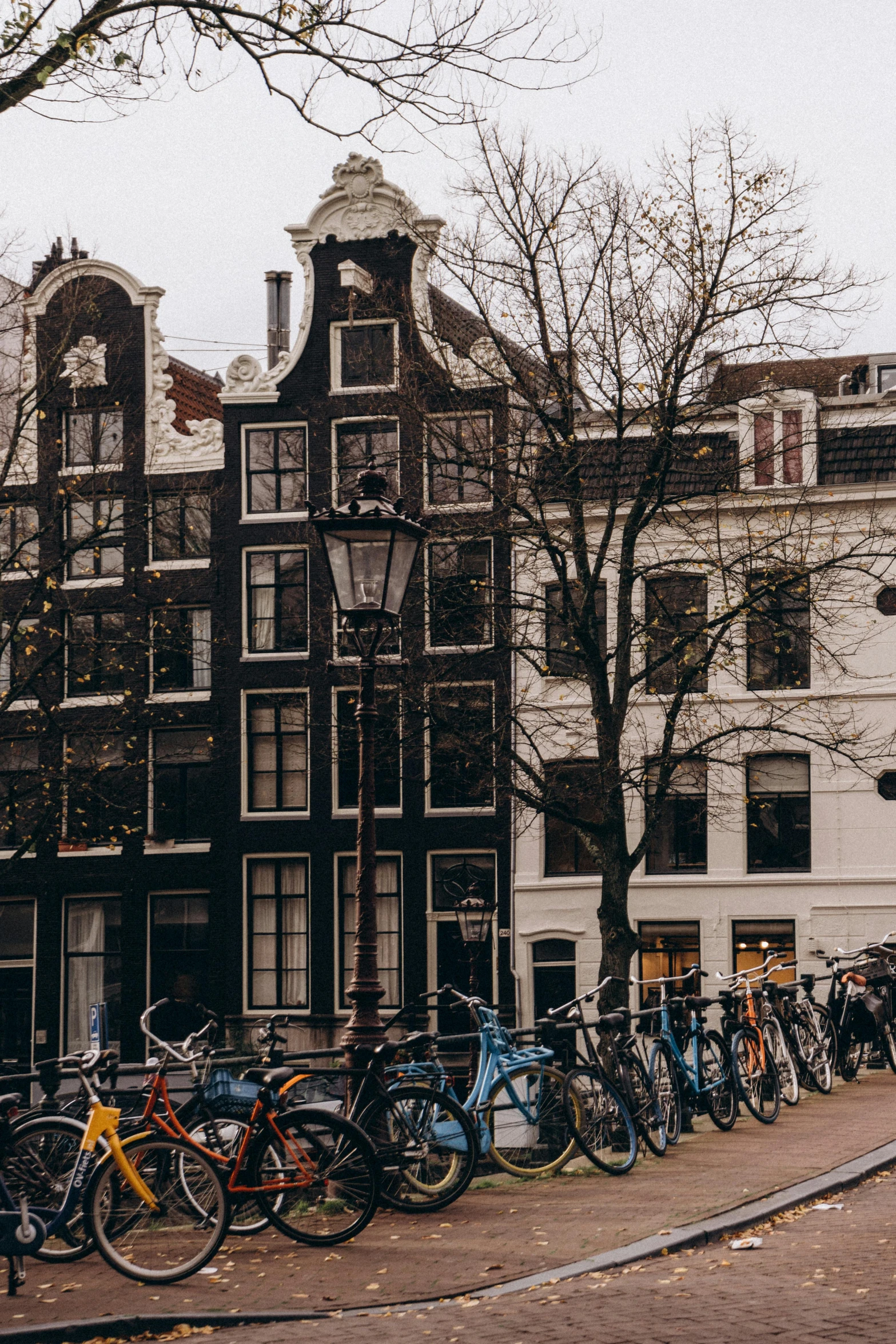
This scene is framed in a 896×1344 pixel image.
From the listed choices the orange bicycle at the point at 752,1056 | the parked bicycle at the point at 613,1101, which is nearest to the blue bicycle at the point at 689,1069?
the orange bicycle at the point at 752,1056

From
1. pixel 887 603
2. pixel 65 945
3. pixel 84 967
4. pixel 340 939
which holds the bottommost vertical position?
pixel 84 967

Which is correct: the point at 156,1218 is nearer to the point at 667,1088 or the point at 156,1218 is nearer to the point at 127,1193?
the point at 127,1193

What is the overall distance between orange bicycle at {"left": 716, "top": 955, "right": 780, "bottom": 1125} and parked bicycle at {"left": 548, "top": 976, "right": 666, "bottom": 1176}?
1.53 meters

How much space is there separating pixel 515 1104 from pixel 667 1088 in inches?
76.7

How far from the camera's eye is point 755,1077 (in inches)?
546

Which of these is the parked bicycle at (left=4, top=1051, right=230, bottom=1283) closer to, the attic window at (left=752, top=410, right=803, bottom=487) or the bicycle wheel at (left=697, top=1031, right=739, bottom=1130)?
the bicycle wheel at (left=697, top=1031, right=739, bottom=1130)

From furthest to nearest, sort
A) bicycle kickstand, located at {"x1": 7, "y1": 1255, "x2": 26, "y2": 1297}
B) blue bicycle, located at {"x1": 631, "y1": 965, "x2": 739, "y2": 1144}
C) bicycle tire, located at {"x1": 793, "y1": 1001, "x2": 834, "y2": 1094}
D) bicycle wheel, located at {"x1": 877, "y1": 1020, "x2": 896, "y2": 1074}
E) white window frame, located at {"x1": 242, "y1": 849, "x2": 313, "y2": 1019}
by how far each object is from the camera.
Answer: white window frame, located at {"x1": 242, "y1": 849, "x2": 313, "y2": 1019} → bicycle wheel, located at {"x1": 877, "y1": 1020, "x2": 896, "y2": 1074} → bicycle tire, located at {"x1": 793, "y1": 1001, "x2": 834, "y2": 1094} → blue bicycle, located at {"x1": 631, "y1": 965, "x2": 739, "y2": 1144} → bicycle kickstand, located at {"x1": 7, "y1": 1255, "x2": 26, "y2": 1297}

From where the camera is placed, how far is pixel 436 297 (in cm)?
2567

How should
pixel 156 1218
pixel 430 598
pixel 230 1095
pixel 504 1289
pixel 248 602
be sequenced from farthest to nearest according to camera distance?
pixel 248 602 < pixel 430 598 < pixel 230 1095 < pixel 156 1218 < pixel 504 1289

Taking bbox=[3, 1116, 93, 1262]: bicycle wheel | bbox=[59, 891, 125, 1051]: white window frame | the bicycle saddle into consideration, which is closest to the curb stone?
bbox=[3, 1116, 93, 1262]: bicycle wheel

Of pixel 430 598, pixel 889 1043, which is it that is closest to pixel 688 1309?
pixel 889 1043

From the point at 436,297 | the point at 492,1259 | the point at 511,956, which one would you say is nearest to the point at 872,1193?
the point at 492,1259

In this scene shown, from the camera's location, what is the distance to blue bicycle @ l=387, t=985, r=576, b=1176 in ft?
35.8

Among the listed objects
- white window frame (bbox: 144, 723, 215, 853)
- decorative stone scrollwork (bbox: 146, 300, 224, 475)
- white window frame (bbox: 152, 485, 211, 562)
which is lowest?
white window frame (bbox: 144, 723, 215, 853)
